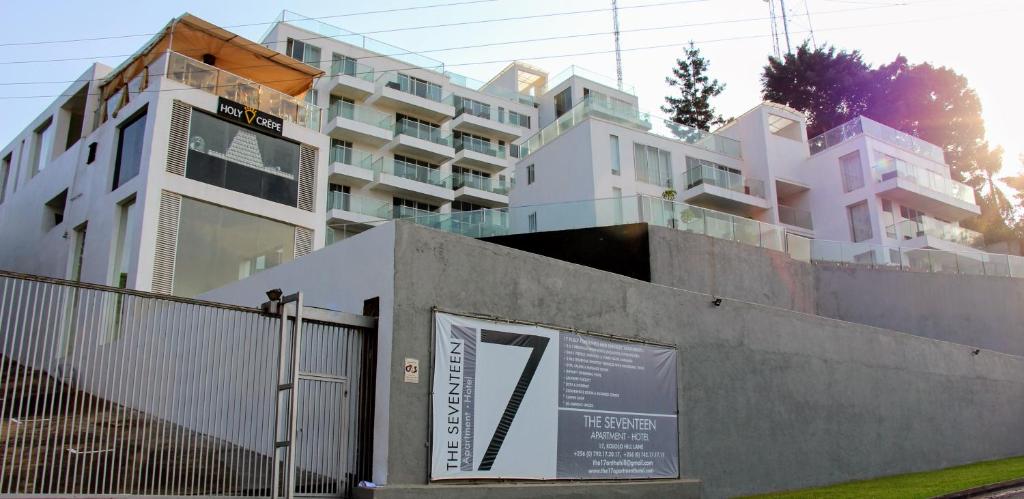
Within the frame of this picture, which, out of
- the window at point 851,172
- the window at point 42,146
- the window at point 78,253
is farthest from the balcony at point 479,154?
the window at point 78,253

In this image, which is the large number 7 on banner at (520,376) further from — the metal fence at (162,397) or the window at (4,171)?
the window at (4,171)

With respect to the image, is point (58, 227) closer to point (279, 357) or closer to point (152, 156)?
point (152, 156)

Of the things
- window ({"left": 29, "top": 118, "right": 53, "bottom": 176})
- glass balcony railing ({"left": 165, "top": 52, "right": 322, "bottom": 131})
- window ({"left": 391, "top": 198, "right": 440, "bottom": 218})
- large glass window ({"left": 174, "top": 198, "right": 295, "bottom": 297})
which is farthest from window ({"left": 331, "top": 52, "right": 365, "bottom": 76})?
large glass window ({"left": 174, "top": 198, "right": 295, "bottom": 297})

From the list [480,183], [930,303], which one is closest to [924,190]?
[930,303]

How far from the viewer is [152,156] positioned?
2211 centimetres

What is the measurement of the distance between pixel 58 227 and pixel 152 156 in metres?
6.97

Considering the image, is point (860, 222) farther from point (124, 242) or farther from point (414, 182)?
point (124, 242)

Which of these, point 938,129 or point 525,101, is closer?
point 938,129

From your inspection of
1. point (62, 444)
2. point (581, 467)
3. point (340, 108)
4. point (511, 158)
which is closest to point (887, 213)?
point (511, 158)

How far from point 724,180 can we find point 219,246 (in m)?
27.0

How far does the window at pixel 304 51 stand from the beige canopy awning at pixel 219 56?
64.0 ft

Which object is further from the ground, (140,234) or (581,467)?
(140,234)

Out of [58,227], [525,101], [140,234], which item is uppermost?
[525,101]

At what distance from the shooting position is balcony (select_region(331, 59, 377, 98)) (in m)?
48.9
